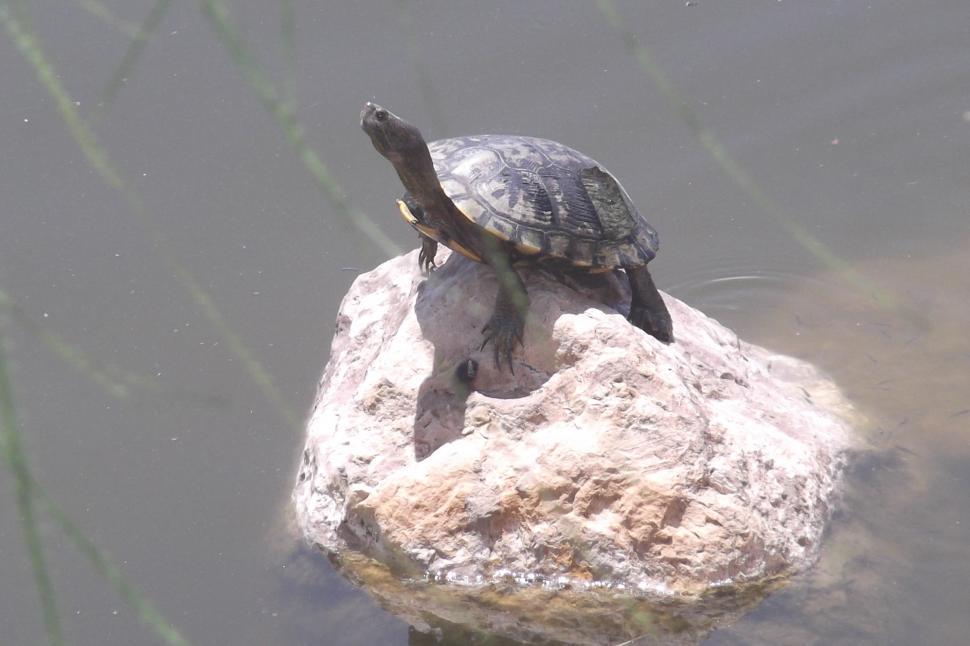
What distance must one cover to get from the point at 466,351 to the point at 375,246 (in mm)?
2261

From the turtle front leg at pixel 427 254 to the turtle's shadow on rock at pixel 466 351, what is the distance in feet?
0.98

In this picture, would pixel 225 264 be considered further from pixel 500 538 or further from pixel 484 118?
pixel 500 538

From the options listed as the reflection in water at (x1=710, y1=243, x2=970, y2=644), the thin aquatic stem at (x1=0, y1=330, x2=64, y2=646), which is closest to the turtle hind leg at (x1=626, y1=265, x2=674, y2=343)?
the reflection in water at (x1=710, y1=243, x2=970, y2=644)

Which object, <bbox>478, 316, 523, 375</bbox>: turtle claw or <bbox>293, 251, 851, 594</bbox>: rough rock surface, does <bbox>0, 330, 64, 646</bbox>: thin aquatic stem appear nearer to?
<bbox>293, 251, 851, 594</bbox>: rough rock surface

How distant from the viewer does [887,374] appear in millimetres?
4961

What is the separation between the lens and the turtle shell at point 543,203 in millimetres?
3836

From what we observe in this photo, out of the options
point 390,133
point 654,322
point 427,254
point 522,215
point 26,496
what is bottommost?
point 26,496

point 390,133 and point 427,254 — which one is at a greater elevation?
point 390,133

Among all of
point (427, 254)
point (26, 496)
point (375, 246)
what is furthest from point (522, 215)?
point (26, 496)

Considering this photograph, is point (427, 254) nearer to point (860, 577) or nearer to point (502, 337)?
point (502, 337)

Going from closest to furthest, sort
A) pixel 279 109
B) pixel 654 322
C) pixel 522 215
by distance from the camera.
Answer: pixel 279 109 → pixel 522 215 → pixel 654 322

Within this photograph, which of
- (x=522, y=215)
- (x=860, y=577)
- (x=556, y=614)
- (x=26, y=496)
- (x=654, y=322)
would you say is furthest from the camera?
(x=654, y=322)

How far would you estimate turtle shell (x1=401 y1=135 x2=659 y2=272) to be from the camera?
3.84 metres

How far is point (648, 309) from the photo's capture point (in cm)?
405
